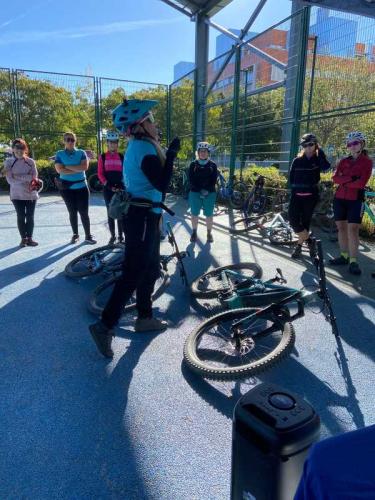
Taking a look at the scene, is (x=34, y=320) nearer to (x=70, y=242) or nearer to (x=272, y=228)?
(x=70, y=242)

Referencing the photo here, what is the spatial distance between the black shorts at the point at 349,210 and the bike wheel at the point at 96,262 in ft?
10.7

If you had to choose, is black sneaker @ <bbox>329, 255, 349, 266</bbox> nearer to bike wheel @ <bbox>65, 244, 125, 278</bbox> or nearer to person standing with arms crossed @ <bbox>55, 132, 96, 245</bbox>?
bike wheel @ <bbox>65, 244, 125, 278</bbox>

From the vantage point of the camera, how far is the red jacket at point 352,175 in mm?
4980

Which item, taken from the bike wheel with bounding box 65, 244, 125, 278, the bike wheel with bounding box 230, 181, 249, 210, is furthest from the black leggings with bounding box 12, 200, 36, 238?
the bike wheel with bounding box 230, 181, 249, 210

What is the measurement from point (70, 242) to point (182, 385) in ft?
15.7

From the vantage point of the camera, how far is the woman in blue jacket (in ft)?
9.07

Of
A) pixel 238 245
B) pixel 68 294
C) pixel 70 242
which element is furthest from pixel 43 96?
pixel 68 294

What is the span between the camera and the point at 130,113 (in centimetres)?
273

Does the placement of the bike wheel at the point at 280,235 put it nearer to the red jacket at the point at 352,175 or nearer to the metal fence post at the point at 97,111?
Result: the red jacket at the point at 352,175

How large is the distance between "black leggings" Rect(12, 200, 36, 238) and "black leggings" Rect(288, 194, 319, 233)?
4450 mm

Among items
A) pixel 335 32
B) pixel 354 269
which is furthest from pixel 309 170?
pixel 335 32

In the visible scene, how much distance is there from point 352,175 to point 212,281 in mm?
2570

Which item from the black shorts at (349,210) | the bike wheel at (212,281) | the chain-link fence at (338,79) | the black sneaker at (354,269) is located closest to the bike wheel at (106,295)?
the bike wheel at (212,281)

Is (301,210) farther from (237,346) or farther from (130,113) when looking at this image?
(130,113)
